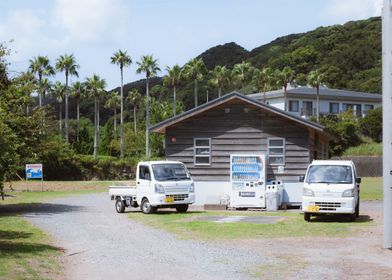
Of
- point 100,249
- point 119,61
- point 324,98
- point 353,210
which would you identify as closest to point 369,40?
point 324,98

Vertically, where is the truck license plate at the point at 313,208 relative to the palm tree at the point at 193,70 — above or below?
below

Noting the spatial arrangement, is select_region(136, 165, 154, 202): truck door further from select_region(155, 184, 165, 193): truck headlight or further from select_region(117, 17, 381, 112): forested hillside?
select_region(117, 17, 381, 112): forested hillside

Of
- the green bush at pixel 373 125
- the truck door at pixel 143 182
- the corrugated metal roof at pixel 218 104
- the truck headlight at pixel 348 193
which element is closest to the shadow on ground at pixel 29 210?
the truck door at pixel 143 182

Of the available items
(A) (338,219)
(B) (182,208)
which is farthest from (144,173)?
(A) (338,219)

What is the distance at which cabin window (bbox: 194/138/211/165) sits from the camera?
31547mm

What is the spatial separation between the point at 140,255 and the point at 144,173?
11.9 meters

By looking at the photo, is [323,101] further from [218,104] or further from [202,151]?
[202,151]

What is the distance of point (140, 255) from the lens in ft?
45.5

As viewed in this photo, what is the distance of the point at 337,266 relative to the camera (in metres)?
12.3

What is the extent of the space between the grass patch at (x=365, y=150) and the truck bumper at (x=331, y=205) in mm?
46850

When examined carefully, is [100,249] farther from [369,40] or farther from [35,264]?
[369,40]

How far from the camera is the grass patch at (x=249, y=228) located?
57.8 feet

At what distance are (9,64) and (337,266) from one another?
48.6 ft

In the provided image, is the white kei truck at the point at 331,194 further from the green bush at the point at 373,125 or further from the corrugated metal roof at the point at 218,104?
the green bush at the point at 373,125
